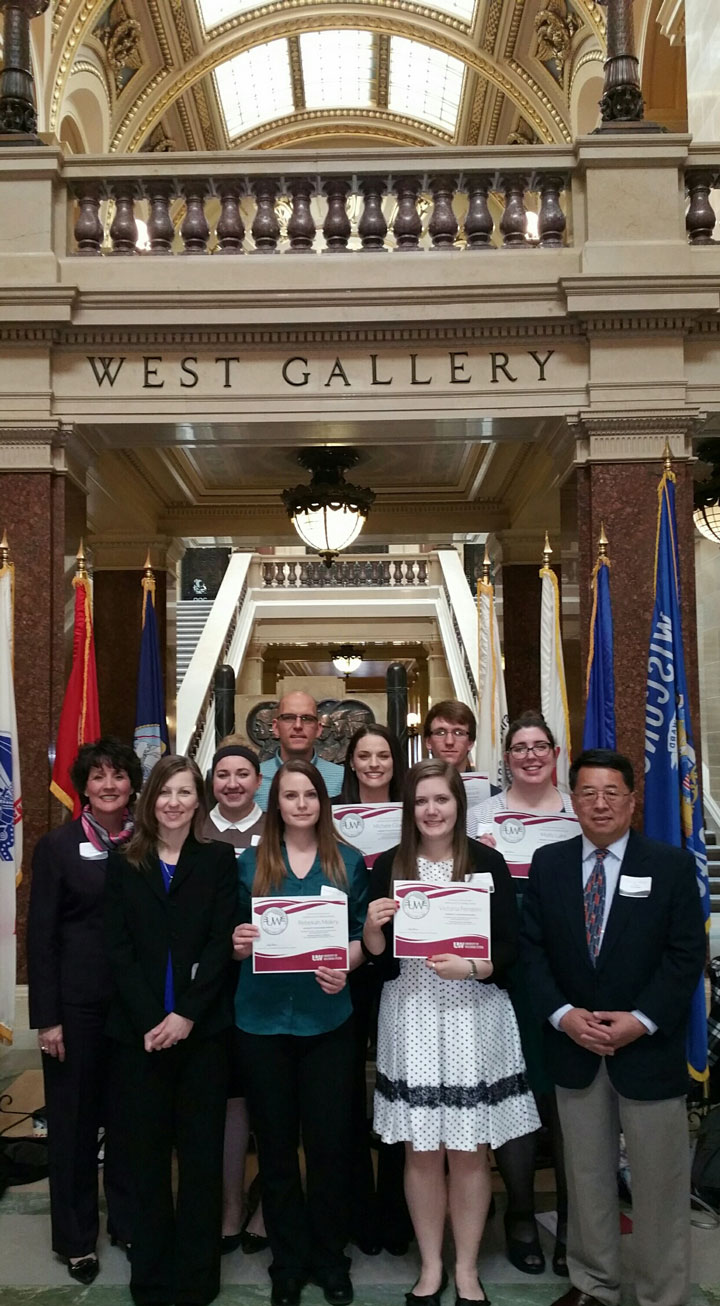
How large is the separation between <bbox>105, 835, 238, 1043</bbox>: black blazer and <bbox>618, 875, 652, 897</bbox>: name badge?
3.94 feet

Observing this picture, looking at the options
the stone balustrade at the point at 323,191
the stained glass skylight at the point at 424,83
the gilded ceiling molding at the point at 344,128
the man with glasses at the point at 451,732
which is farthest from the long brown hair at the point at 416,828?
the gilded ceiling molding at the point at 344,128

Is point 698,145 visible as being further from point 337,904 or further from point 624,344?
point 337,904

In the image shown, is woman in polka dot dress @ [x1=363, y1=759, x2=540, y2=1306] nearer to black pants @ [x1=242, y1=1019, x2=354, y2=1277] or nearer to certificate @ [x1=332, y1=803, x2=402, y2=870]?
black pants @ [x1=242, y1=1019, x2=354, y2=1277]

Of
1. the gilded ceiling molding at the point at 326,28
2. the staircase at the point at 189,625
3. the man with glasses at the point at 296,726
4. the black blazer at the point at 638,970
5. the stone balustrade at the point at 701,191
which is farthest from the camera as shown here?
the staircase at the point at 189,625

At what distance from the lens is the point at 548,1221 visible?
411 cm

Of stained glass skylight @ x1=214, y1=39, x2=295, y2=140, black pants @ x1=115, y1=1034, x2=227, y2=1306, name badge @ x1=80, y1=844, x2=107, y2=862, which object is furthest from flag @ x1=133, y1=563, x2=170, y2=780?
stained glass skylight @ x1=214, y1=39, x2=295, y2=140

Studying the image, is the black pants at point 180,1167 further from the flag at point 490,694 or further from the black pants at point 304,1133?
the flag at point 490,694

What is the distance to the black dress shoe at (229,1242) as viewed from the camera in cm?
393

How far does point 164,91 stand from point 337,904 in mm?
15980

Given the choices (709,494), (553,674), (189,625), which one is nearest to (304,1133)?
(553,674)

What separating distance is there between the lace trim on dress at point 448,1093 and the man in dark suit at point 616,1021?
0.17 metres

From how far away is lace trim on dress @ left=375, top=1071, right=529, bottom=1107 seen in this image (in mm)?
3469

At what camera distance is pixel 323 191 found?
6934mm

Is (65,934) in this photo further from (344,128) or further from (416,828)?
(344,128)
